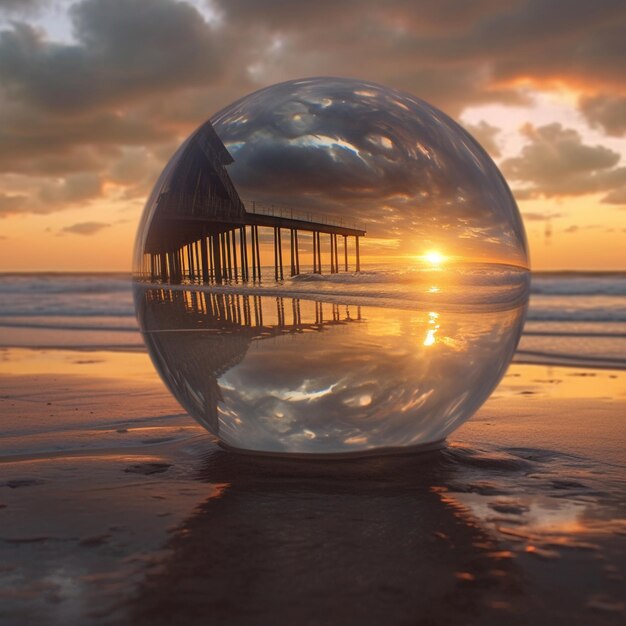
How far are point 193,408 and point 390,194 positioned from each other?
60.2 inches

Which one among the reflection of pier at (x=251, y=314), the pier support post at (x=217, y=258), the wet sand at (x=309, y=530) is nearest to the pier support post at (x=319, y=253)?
the reflection of pier at (x=251, y=314)

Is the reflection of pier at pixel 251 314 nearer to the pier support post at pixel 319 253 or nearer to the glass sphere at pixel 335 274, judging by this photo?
the glass sphere at pixel 335 274

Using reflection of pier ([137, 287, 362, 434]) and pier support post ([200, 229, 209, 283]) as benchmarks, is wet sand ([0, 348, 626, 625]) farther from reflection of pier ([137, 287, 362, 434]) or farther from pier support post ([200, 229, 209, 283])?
pier support post ([200, 229, 209, 283])

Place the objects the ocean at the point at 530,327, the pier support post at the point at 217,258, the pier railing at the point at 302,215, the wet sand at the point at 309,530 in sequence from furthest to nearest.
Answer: the ocean at the point at 530,327, the pier support post at the point at 217,258, the pier railing at the point at 302,215, the wet sand at the point at 309,530

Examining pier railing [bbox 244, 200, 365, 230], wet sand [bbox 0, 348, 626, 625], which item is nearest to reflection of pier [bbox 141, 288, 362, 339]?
pier railing [bbox 244, 200, 365, 230]

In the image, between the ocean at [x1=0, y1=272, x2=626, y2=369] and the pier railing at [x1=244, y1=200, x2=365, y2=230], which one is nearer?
the pier railing at [x1=244, y1=200, x2=365, y2=230]

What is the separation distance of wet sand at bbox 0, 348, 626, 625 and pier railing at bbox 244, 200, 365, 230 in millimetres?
1195

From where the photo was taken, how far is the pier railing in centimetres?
353

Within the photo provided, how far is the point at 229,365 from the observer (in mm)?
3750

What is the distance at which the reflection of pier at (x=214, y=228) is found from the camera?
3.59m

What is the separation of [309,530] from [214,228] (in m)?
1.50

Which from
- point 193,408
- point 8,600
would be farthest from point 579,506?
point 8,600

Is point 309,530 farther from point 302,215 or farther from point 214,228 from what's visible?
point 214,228

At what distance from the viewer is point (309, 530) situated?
3119mm
